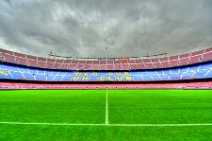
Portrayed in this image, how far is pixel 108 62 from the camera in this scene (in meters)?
64.0

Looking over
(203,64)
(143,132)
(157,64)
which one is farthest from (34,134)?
(157,64)

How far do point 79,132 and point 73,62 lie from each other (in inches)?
2448

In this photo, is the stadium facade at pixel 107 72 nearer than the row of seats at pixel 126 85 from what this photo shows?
No

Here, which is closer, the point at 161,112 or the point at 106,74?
the point at 161,112

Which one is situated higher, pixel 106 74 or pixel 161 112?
Result: pixel 106 74

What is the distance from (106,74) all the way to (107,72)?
2762mm

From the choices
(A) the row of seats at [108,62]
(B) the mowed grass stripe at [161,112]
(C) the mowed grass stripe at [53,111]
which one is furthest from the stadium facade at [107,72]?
(B) the mowed grass stripe at [161,112]

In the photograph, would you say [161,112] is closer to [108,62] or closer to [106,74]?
[106,74]

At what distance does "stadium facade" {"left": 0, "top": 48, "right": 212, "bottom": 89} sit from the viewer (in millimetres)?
40312

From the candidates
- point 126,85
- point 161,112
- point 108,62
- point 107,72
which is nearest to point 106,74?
point 107,72

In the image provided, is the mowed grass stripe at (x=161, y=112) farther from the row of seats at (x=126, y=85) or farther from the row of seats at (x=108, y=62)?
the row of seats at (x=108, y=62)

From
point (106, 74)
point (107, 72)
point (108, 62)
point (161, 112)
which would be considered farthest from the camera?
point (108, 62)

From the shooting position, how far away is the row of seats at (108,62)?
148 ft

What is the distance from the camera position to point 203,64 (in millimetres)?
43844
